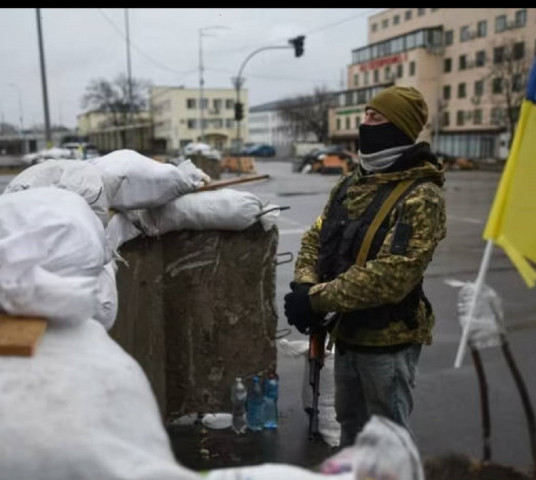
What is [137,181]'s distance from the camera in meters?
3.14

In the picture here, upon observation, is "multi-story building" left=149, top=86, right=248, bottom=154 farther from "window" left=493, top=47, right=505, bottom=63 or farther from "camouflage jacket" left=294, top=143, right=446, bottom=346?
"camouflage jacket" left=294, top=143, right=446, bottom=346

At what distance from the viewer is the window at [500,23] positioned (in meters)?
53.0

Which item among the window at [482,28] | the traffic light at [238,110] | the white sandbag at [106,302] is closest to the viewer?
the white sandbag at [106,302]

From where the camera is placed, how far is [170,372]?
3607 millimetres

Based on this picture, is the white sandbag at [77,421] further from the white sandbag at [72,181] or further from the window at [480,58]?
the window at [480,58]

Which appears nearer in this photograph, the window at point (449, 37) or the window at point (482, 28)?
the window at point (482, 28)

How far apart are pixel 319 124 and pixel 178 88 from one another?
21729mm

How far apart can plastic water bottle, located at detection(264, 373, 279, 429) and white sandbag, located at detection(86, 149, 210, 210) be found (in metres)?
1.18

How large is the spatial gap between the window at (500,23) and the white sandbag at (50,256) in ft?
187

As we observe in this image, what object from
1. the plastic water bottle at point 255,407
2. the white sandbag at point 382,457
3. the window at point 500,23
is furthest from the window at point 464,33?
the white sandbag at point 382,457

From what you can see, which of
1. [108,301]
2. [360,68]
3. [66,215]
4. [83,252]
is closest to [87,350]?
[83,252]

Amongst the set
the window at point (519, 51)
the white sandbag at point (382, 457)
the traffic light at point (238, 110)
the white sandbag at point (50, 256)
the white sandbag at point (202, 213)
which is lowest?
the white sandbag at point (382, 457)

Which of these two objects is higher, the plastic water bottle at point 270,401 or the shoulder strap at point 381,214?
the shoulder strap at point 381,214

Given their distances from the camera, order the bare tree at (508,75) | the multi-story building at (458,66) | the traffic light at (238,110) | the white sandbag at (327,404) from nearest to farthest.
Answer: the white sandbag at (327,404), the traffic light at (238,110), the bare tree at (508,75), the multi-story building at (458,66)
